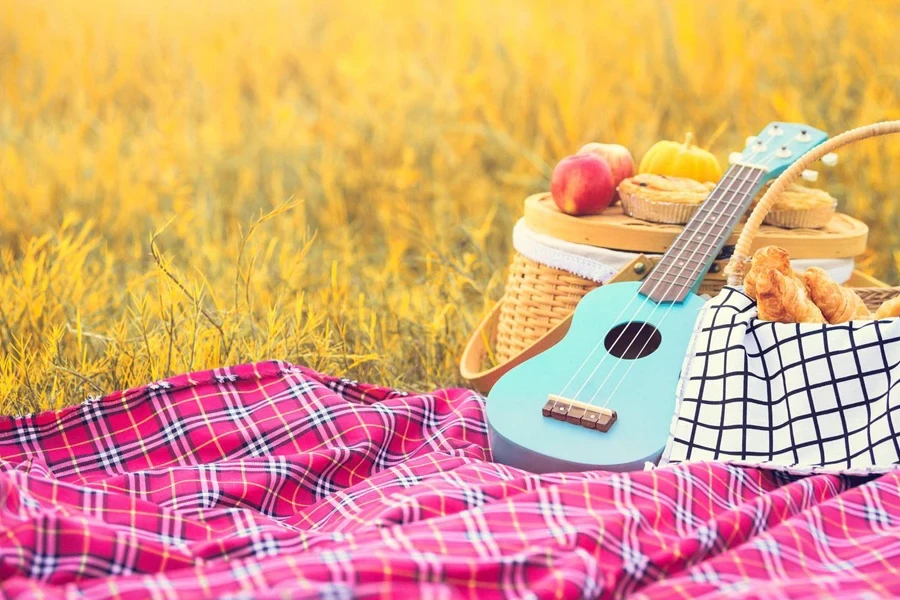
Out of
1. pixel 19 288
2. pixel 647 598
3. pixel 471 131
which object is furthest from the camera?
pixel 471 131

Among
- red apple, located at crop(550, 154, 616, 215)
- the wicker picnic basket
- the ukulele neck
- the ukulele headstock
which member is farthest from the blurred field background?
the ukulele headstock

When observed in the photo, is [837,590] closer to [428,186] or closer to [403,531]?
[403,531]

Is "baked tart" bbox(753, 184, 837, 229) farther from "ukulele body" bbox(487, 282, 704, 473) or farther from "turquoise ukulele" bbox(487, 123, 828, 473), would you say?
"ukulele body" bbox(487, 282, 704, 473)

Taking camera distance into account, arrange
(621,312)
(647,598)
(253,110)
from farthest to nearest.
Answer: (253,110)
(621,312)
(647,598)

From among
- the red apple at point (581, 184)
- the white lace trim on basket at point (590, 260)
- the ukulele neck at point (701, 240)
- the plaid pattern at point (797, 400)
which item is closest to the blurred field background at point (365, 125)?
the white lace trim on basket at point (590, 260)

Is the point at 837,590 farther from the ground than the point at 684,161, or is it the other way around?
the point at 684,161

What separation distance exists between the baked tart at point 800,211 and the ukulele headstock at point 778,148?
0.09 m

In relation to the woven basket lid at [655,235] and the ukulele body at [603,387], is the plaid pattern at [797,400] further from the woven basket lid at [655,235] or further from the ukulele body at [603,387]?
the woven basket lid at [655,235]

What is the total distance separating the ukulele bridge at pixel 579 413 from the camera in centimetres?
198

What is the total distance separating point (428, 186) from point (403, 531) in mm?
3000

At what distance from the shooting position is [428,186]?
4.41m

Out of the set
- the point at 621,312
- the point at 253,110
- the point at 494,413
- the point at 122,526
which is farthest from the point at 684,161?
the point at 253,110

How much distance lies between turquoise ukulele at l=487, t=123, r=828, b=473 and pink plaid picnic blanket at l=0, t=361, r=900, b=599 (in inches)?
4.5

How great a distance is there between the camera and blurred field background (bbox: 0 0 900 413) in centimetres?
337
